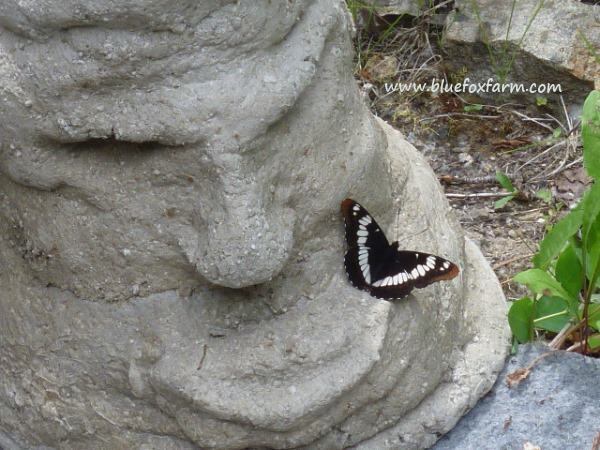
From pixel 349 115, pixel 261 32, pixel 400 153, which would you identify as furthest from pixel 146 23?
pixel 400 153

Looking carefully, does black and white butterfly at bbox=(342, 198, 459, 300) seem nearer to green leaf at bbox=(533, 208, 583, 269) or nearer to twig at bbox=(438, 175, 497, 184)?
green leaf at bbox=(533, 208, 583, 269)

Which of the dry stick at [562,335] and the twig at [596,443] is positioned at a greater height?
the twig at [596,443]

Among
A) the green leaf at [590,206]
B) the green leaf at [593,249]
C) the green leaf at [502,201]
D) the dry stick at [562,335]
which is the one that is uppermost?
the green leaf at [590,206]

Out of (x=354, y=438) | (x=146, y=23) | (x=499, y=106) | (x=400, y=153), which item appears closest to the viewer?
(x=146, y=23)

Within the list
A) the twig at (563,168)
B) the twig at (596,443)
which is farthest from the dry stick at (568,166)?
the twig at (596,443)

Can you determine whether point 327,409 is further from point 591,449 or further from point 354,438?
point 591,449

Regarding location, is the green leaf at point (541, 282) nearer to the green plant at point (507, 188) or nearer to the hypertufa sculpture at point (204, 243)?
the hypertufa sculpture at point (204, 243)

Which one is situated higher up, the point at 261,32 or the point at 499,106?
the point at 261,32
